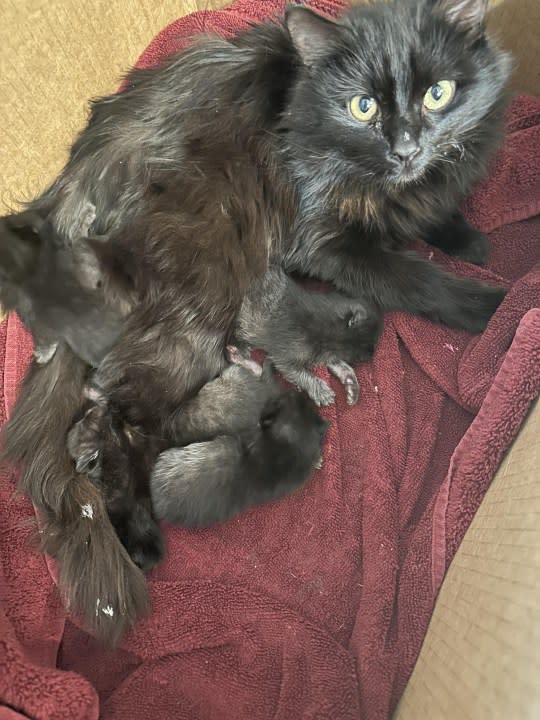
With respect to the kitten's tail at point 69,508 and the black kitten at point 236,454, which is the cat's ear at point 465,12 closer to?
the black kitten at point 236,454

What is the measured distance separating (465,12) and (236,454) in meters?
1.17

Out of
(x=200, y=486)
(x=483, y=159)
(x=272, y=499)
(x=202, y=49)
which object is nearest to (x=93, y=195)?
(x=202, y=49)

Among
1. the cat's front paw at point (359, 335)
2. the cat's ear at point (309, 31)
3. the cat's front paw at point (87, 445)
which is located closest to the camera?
the cat's ear at point (309, 31)

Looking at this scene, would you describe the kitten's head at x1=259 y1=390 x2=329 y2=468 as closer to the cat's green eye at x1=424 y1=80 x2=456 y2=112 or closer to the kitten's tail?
the kitten's tail

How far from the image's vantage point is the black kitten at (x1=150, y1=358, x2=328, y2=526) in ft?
5.05

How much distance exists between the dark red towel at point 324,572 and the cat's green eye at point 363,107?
0.59 m

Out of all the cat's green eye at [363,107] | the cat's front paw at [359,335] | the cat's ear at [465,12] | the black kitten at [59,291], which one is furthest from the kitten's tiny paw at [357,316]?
the cat's ear at [465,12]

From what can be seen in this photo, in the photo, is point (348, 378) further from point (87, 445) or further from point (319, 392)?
point (87, 445)

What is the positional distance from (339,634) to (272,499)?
0.36 meters

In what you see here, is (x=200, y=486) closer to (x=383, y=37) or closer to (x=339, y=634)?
(x=339, y=634)

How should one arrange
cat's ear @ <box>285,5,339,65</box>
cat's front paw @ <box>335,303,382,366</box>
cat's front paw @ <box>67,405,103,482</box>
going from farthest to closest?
cat's front paw @ <box>335,303,382,366</box>, cat's front paw @ <box>67,405,103,482</box>, cat's ear @ <box>285,5,339,65</box>

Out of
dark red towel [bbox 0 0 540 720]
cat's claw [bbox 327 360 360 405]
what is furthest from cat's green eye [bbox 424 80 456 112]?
cat's claw [bbox 327 360 360 405]

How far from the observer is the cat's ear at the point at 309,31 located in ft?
4.62

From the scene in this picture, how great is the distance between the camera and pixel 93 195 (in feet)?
5.14
